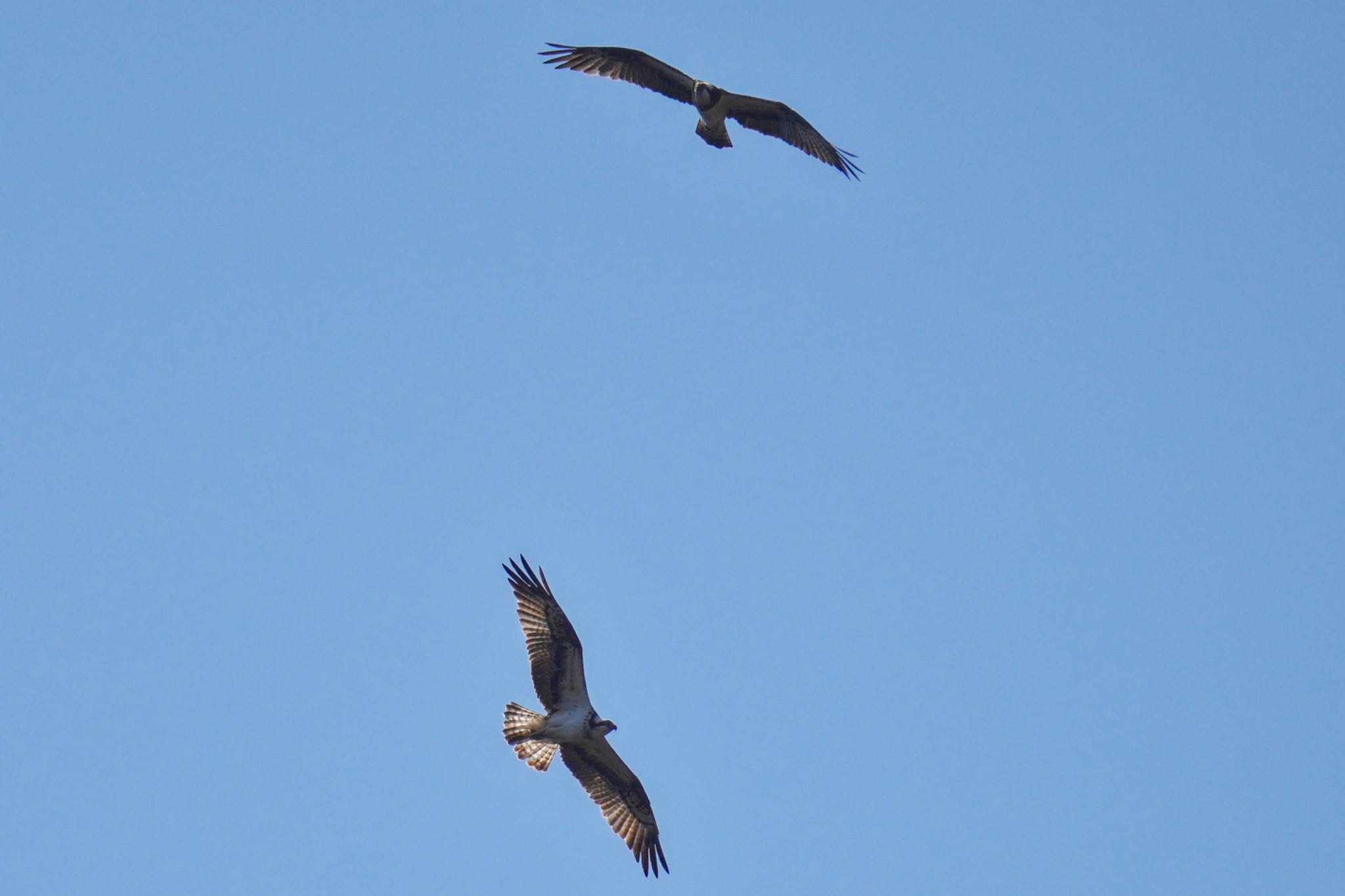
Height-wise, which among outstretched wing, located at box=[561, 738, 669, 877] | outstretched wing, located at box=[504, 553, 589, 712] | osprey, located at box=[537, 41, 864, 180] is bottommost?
outstretched wing, located at box=[561, 738, 669, 877]

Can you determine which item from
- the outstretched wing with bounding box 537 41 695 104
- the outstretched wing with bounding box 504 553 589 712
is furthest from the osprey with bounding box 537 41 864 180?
the outstretched wing with bounding box 504 553 589 712

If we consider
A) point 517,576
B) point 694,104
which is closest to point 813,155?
point 694,104

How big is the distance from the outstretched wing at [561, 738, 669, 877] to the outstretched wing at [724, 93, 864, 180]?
8.46m

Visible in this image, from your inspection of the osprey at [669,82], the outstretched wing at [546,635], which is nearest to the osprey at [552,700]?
the outstretched wing at [546,635]

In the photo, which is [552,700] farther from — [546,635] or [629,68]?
[629,68]

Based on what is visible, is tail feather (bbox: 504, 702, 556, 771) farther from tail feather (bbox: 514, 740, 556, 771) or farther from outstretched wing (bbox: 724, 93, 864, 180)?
outstretched wing (bbox: 724, 93, 864, 180)

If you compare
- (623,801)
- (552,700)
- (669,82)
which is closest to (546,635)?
(552,700)

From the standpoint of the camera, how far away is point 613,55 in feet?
61.3

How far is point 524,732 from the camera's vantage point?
51.3 ft

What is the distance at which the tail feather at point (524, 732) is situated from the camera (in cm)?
1562

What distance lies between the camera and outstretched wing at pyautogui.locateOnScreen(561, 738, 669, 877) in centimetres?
1623

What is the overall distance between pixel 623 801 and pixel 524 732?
1.59m

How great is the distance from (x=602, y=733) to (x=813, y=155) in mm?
8700

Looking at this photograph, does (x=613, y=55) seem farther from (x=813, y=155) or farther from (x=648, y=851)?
(x=648, y=851)
